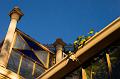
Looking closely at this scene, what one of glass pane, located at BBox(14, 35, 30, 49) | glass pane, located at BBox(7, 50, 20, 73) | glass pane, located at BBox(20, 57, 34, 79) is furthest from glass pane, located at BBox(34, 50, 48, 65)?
glass pane, located at BBox(7, 50, 20, 73)

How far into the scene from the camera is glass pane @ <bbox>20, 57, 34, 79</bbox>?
14.2 metres

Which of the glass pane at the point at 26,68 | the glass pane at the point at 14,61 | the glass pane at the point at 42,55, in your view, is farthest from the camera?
the glass pane at the point at 42,55

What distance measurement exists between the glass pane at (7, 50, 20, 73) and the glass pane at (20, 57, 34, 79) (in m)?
0.40

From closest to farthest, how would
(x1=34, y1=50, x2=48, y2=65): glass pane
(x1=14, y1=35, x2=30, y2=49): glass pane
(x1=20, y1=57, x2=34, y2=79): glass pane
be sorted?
(x1=20, y1=57, x2=34, y2=79): glass pane
(x1=14, y1=35, x2=30, y2=49): glass pane
(x1=34, y1=50, x2=48, y2=65): glass pane

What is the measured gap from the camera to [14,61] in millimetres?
14109

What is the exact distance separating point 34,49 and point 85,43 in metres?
9.42

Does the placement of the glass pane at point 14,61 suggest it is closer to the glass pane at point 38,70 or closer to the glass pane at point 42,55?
the glass pane at point 38,70

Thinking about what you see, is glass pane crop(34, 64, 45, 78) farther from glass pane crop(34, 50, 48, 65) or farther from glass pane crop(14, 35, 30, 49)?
glass pane crop(14, 35, 30, 49)

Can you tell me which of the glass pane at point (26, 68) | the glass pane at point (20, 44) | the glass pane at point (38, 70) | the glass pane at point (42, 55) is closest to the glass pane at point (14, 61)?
the glass pane at point (26, 68)

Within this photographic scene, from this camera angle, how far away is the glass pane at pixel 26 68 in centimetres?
1419

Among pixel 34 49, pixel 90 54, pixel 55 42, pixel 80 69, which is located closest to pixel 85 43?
pixel 90 54

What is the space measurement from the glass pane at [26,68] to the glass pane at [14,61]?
404mm

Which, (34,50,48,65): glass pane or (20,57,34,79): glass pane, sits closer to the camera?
(20,57,34,79): glass pane

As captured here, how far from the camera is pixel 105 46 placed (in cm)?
736
